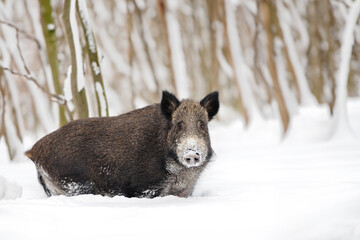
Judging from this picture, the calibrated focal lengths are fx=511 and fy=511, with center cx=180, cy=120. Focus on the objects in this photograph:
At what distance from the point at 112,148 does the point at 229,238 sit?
2371 mm

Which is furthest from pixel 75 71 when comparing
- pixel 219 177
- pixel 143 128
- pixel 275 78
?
pixel 275 78

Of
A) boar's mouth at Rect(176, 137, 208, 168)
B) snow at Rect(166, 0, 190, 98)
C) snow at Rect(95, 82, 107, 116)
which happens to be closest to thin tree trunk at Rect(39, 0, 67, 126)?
snow at Rect(95, 82, 107, 116)

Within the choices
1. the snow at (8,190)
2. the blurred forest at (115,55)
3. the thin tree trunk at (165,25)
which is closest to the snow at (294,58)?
the blurred forest at (115,55)

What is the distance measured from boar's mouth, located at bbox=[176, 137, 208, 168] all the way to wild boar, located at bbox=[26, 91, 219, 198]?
0.09 metres

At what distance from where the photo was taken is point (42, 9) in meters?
8.27

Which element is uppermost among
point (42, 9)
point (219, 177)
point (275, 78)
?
point (42, 9)

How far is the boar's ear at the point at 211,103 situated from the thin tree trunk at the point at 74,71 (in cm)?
200

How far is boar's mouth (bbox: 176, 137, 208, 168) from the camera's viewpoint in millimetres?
4355

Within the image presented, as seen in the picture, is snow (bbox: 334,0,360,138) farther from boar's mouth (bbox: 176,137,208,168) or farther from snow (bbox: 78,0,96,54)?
boar's mouth (bbox: 176,137,208,168)

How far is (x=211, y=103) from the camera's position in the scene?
5.21 metres

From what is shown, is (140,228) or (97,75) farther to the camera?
(97,75)

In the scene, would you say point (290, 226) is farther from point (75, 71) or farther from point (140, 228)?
point (75, 71)

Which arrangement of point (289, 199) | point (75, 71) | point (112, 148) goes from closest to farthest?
point (289, 199)
point (112, 148)
point (75, 71)

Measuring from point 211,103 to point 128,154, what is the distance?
989 millimetres
